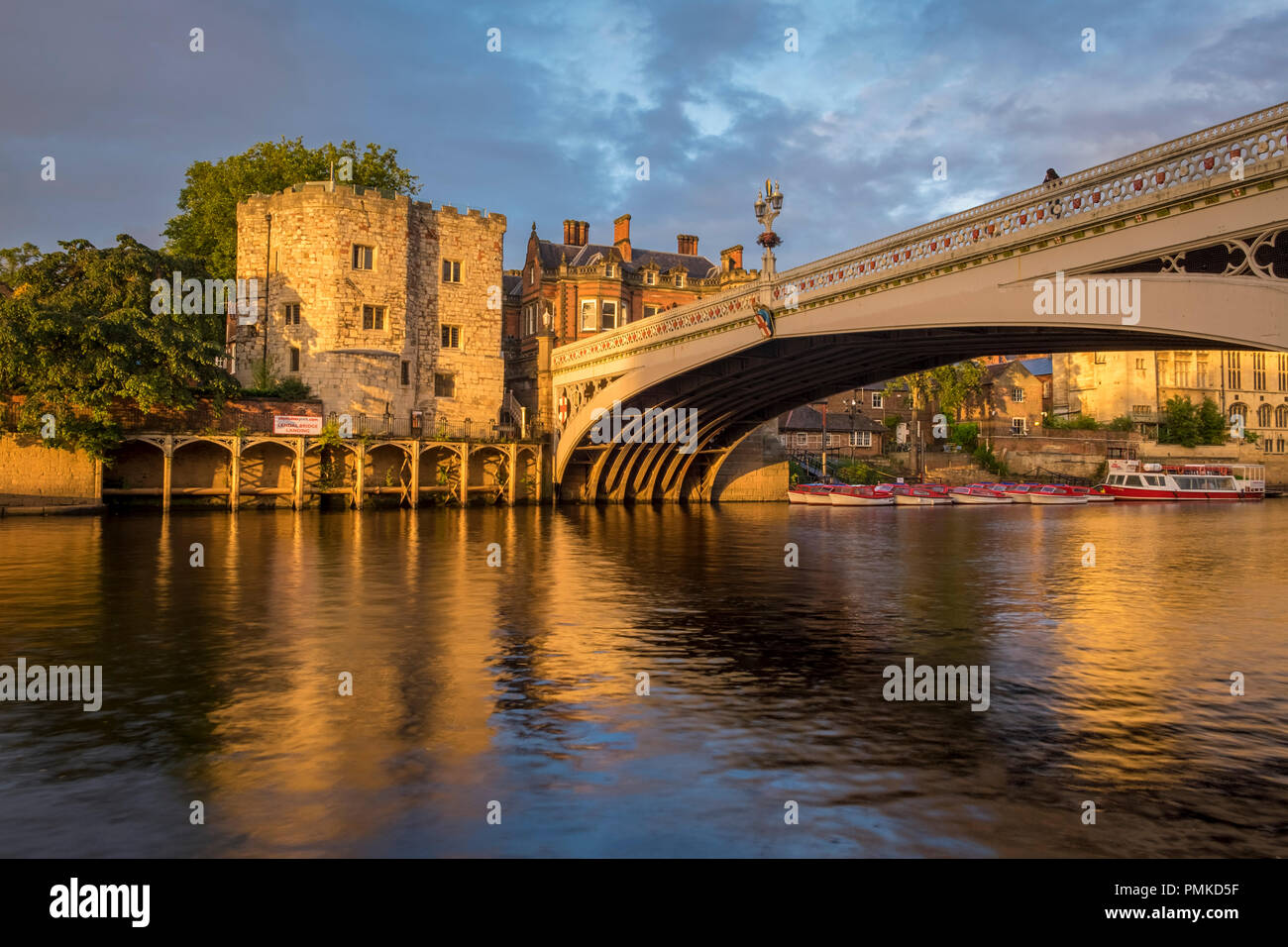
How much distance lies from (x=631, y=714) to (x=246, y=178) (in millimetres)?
54640

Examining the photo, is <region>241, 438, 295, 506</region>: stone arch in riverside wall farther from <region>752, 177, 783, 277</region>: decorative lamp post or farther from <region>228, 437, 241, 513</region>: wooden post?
<region>752, 177, 783, 277</region>: decorative lamp post

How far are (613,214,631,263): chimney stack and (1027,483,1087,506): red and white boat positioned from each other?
33838mm

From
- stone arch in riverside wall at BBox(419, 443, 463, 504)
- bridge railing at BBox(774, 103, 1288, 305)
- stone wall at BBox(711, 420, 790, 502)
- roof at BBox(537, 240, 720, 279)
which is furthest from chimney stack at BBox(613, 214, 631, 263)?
bridge railing at BBox(774, 103, 1288, 305)

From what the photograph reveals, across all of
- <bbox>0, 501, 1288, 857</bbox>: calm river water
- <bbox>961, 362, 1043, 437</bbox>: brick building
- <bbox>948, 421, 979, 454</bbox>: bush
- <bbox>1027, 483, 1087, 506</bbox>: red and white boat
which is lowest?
<bbox>0, 501, 1288, 857</bbox>: calm river water

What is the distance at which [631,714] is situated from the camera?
10.5 m

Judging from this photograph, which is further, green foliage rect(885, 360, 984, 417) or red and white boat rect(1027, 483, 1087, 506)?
green foliage rect(885, 360, 984, 417)

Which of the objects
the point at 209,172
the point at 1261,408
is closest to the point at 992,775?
the point at 209,172

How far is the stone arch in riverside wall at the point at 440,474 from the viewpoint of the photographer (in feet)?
Answer: 170

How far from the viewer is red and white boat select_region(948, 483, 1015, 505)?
219 ft

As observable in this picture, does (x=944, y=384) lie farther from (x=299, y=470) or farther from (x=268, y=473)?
(x=268, y=473)

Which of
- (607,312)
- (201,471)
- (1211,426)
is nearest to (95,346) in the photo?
(201,471)
